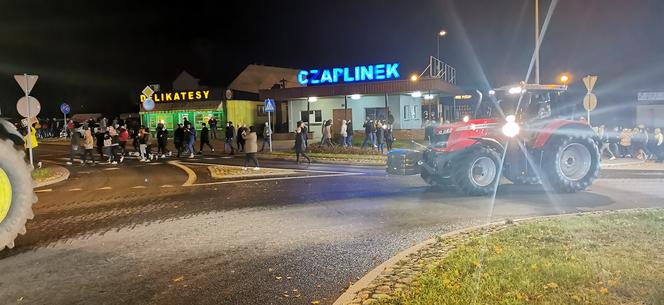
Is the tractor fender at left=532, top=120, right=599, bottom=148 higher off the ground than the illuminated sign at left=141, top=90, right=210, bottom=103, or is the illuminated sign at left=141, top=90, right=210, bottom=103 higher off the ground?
the illuminated sign at left=141, top=90, right=210, bottom=103

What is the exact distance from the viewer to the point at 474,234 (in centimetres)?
708

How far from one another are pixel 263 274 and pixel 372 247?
1.76 metres

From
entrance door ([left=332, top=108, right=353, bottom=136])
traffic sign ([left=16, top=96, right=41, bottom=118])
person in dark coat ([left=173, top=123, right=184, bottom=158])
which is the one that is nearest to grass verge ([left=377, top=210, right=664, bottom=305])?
traffic sign ([left=16, top=96, right=41, bottom=118])

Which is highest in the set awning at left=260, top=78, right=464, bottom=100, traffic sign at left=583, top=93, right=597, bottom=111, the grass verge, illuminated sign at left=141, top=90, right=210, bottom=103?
illuminated sign at left=141, top=90, right=210, bottom=103

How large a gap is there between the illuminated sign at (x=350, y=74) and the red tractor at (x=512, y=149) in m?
20.7

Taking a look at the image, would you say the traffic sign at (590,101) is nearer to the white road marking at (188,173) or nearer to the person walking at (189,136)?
the white road marking at (188,173)

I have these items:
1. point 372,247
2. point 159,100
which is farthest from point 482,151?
point 159,100

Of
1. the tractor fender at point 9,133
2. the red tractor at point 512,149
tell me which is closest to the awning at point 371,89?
the red tractor at point 512,149

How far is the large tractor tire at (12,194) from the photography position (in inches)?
253

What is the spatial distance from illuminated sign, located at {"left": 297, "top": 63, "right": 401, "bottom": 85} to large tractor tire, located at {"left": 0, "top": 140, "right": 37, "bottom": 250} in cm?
2736

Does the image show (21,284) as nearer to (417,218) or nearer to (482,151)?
(417,218)

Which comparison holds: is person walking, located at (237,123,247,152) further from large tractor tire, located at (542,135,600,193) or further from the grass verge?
the grass verge

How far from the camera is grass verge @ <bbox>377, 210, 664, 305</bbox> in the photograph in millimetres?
4500

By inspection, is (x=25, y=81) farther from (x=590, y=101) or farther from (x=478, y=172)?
(x=590, y=101)
